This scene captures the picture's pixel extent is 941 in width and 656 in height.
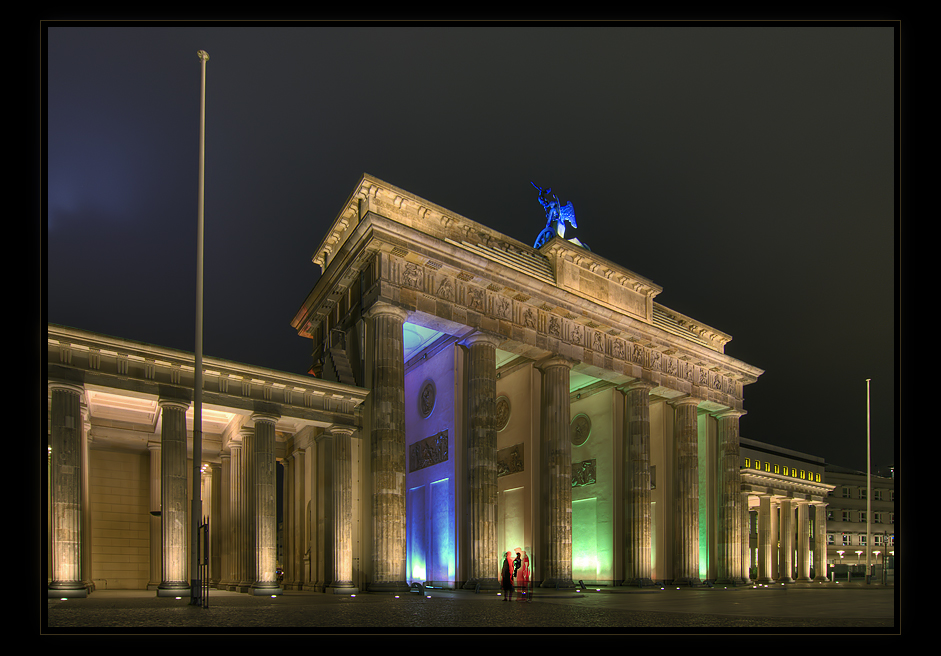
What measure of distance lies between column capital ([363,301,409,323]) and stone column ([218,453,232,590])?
26.3 feet

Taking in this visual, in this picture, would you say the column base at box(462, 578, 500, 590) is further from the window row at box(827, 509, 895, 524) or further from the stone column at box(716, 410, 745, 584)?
the window row at box(827, 509, 895, 524)

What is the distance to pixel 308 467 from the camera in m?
28.1

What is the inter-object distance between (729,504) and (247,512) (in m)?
28.1

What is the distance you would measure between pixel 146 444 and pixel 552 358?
17.1m

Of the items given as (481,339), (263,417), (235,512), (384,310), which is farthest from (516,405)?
(263,417)

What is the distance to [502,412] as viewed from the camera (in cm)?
3672

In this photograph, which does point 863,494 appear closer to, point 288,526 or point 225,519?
point 288,526

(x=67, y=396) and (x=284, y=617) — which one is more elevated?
(x=67, y=396)

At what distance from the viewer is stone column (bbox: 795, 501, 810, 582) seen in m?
53.8

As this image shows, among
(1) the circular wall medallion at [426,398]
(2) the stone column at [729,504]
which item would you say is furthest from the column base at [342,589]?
(2) the stone column at [729,504]
